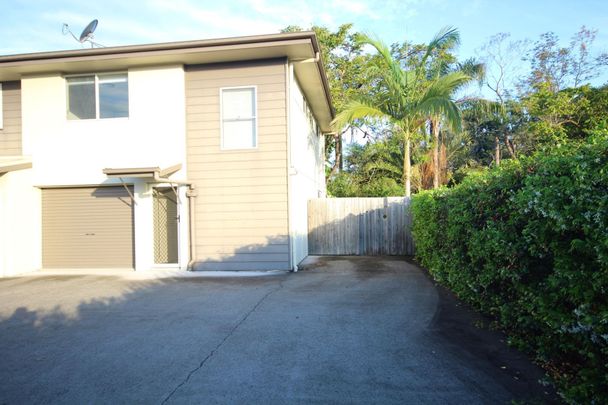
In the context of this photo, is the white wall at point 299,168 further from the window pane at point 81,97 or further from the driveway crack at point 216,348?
the window pane at point 81,97

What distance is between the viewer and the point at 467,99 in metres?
18.4

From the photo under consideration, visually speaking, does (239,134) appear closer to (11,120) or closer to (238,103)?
(238,103)

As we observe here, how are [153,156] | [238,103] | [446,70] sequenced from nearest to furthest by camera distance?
1. [238,103]
2. [153,156]
3. [446,70]

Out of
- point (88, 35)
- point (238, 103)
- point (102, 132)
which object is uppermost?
point (88, 35)

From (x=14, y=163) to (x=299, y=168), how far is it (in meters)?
6.95

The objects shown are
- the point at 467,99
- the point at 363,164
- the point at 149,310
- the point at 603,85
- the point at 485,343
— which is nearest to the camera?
the point at 485,343

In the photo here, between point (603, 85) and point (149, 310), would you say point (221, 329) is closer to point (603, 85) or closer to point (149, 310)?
point (149, 310)

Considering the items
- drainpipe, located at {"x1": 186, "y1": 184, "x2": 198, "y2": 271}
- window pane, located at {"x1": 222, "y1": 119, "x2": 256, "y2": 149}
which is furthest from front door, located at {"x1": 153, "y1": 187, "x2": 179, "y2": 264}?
window pane, located at {"x1": 222, "y1": 119, "x2": 256, "y2": 149}

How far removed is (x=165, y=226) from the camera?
9.37 m

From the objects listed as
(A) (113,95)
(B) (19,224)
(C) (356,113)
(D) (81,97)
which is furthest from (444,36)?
(B) (19,224)

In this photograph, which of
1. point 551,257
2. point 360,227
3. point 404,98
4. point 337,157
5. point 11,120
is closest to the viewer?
point 551,257

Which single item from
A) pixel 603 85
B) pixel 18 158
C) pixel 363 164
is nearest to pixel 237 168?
pixel 18 158

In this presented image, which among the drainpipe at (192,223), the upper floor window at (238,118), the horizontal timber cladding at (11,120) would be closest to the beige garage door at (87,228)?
the horizontal timber cladding at (11,120)

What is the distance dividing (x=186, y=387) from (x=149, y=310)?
285 cm
